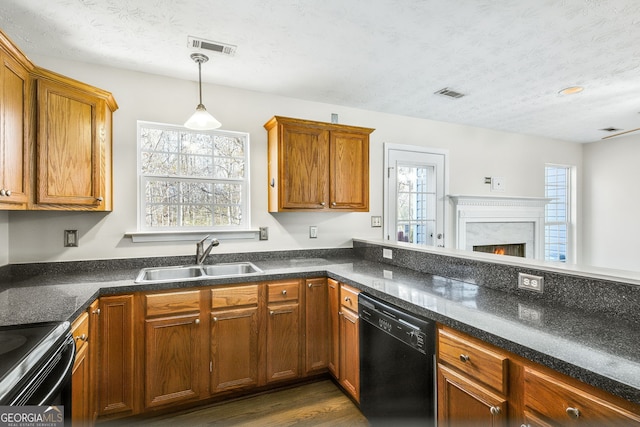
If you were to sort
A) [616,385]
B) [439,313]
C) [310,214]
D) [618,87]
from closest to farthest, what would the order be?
[616,385], [439,313], [618,87], [310,214]

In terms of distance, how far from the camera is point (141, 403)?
1947mm

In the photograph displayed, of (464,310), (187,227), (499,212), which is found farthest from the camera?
(499,212)

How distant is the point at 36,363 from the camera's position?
1015 millimetres

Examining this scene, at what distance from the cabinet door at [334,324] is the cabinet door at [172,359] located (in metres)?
0.90

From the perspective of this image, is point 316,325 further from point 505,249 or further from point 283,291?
point 505,249

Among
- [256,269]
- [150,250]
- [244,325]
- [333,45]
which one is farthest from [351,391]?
[333,45]

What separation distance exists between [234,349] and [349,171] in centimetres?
172

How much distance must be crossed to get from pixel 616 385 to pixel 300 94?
2.81m

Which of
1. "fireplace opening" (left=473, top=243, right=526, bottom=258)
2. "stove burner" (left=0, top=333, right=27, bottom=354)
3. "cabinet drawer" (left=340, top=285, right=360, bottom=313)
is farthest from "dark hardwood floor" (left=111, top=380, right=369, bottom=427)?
"fireplace opening" (left=473, top=243, right=526, bottom=258)

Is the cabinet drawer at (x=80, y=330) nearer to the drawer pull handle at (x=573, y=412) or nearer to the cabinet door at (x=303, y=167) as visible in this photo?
the cabinet door at (x=303, y=167)

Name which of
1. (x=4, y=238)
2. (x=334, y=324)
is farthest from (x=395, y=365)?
(x=4, y=238)

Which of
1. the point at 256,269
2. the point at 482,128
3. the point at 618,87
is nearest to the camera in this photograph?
the point at 256,269

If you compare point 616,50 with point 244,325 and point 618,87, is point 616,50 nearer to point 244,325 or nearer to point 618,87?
point 618,87

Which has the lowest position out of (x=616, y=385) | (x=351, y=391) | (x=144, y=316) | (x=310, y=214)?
(x=351, y=391)
